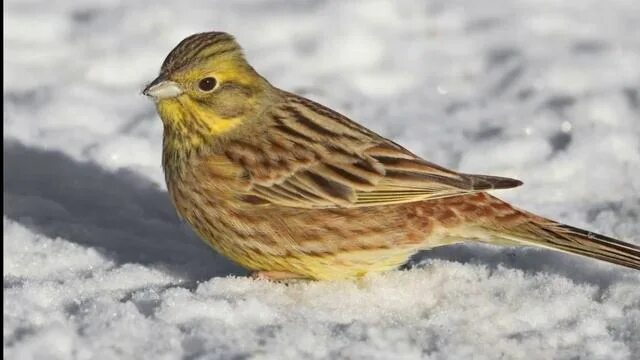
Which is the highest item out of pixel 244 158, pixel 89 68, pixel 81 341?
pixel 89 68

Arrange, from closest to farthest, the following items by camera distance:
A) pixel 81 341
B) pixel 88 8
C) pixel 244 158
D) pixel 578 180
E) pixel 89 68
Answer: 1. pixel 81 341
2. pixel 244 158
3. pixel 578 180
4. pixel 89 68
5. pixel 88 8

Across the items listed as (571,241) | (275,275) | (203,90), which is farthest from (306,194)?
(571,241)

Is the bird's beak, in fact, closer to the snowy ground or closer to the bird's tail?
the snowy ground

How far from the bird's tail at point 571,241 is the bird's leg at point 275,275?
2.81 feet

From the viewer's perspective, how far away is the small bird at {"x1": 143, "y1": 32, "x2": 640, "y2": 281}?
512cm

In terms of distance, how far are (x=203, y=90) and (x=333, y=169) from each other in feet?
2.09

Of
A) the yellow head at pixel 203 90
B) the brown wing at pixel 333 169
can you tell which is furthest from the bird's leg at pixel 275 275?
the yellow head at pixel 203 90

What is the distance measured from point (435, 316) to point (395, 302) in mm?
219

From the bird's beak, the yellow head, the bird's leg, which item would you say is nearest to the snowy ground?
the bird's leg

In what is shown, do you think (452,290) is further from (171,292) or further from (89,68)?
(89,68)

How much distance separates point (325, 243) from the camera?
16.8 feet

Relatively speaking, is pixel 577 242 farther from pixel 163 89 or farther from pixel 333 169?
pixel 163 89

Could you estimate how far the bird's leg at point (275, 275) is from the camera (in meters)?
5.20

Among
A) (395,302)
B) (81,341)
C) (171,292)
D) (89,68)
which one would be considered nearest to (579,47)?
(89,68)
